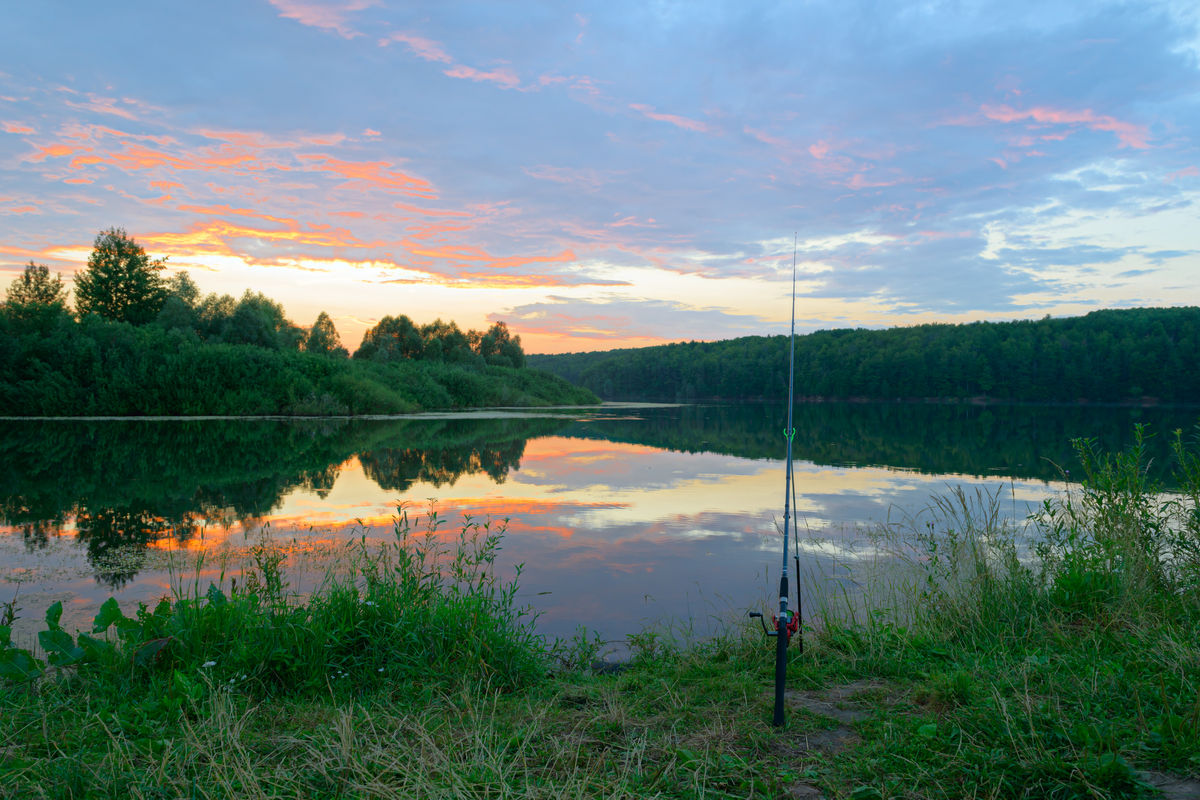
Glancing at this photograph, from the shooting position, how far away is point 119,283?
131ft

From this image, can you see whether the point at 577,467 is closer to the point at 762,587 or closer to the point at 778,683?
the point at 762,587

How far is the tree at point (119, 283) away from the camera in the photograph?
3922cm

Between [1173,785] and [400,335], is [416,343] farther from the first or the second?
[1173,785]

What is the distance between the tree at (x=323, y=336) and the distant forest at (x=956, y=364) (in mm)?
41331

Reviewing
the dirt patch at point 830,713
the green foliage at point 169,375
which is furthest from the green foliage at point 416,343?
the dirt patch at point 830,713

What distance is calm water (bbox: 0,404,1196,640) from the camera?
6801 millimetres

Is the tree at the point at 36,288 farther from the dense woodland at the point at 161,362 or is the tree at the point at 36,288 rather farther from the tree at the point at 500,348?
the tree at the point at 500,348

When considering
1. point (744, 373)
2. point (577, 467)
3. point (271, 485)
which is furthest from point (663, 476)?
point (744, 373)

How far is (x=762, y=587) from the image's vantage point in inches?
269

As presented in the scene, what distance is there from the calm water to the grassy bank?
1149 millimetres

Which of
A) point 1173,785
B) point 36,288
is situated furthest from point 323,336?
point 1173,785

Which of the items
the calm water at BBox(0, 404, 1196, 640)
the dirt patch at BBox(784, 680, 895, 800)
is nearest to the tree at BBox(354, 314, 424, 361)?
the calm water at BBox(0, 404, 1196, 640)

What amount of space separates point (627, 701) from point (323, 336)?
65904 millimetres

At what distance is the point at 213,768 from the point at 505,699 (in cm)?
153
